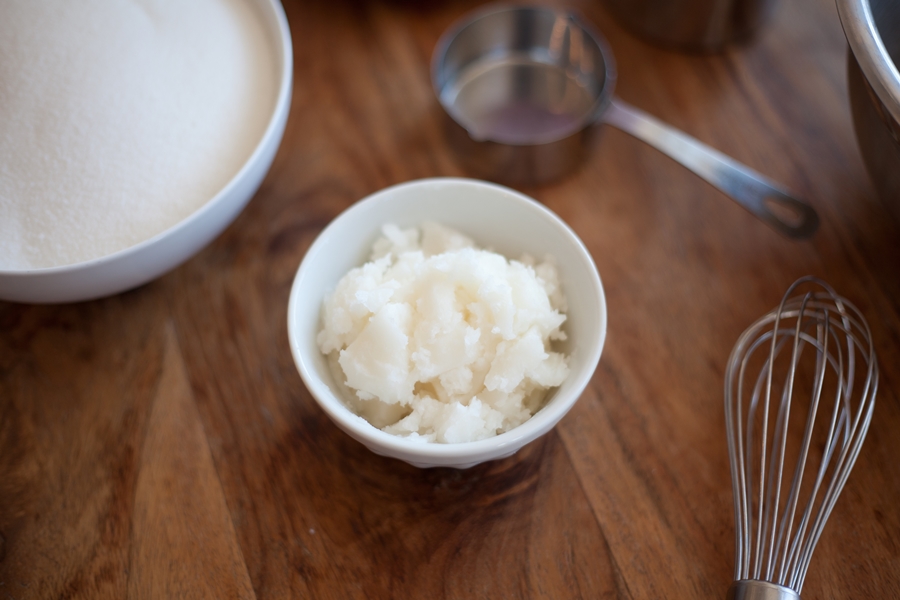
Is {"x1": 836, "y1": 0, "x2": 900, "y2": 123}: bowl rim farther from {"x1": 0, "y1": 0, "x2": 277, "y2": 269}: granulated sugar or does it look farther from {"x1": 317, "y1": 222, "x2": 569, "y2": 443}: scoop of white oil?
{"x1": 0, "y1": 0, "x2": 277, "y2": 269}: granulated sugar

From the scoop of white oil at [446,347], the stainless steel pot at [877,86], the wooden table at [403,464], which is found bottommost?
the wooden table at [403,464]

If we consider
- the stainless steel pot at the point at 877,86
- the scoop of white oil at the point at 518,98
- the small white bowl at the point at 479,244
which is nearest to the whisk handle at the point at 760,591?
the small white bowl at the point at 479,244

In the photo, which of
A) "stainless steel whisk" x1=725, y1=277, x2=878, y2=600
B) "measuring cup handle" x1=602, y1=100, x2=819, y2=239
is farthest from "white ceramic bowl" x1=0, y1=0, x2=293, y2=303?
"stainless steel whisk" x1=725, y1=277, x2=878, y2=600

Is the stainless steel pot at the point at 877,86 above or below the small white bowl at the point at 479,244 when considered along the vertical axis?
above

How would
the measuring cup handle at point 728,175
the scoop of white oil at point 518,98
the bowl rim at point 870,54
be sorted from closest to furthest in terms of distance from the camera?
1. the bowl rim at point 870,54
2. the measuring cup handle at point 728,175
3. the scoop of white oil at point 518,98

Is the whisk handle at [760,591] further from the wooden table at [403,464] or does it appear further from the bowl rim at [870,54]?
the bowl rim at [870,54]

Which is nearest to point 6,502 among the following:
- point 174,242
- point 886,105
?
point 174,242

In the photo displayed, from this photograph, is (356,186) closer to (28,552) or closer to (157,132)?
(157,132)
